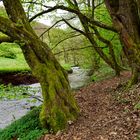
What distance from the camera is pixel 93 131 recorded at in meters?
8.44

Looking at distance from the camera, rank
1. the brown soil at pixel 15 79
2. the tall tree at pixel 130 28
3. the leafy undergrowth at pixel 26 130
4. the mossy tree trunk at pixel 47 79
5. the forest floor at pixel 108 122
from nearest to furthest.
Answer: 1. the forest floor at pixel 108 122
2. the mossy tree trunk at pixel 47 79
3. the leafy undergrowth at pixel 26 130
4. the tall tree at pixel 130 28
5. the brown soil at pixel 15 79

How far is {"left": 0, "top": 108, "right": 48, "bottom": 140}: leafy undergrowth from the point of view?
10.1 m

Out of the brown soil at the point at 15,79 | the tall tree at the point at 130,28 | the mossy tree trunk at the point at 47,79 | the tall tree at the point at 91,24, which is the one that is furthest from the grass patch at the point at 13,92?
the brown soil at the point at 15,79

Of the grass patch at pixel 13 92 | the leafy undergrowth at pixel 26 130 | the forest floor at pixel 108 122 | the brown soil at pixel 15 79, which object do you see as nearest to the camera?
the forest floor at pixel 108 122

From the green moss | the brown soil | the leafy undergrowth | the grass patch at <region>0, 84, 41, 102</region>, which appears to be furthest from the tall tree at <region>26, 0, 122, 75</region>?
the brown soil

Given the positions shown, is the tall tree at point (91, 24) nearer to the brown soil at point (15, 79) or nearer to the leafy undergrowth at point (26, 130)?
the leafy undergrowth at point (26, 130)

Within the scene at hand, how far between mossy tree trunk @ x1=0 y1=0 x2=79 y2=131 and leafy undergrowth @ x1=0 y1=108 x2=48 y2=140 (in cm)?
47

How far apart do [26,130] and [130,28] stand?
220 inches

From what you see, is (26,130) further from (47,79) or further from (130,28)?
(130,28)

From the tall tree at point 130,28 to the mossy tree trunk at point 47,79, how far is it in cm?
347

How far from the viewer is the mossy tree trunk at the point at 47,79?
982cm

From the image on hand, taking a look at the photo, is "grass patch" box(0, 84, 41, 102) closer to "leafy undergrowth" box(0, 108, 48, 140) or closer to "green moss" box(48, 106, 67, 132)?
"leafy undergrowth" box(0, 108, 48, 140)

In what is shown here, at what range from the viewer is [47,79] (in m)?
10.1

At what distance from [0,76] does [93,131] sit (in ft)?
84.8
